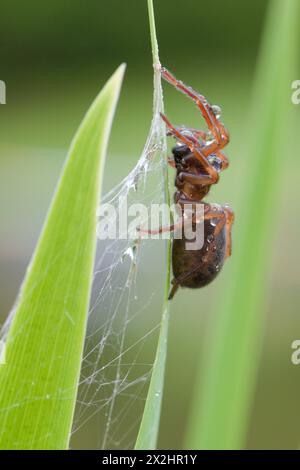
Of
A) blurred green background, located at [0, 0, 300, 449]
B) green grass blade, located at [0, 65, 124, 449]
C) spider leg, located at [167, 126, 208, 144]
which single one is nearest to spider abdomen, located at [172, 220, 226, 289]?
spider leg, located at [167, 126, 208, 144]

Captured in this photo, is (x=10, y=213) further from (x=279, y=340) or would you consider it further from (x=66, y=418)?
(x=66, y=418)

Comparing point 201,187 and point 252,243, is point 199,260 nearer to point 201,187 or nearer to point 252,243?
point 201,187

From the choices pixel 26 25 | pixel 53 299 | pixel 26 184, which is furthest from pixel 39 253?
pixel 26 25

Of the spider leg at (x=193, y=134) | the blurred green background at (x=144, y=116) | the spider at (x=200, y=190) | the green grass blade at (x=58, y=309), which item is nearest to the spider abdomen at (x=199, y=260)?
the spider at (x=200, y=190)

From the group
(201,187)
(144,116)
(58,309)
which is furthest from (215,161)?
(144,116)

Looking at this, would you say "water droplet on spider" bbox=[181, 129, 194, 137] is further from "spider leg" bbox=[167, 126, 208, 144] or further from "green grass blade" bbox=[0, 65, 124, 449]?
"green grass blade" bbox=[0, 65, 124, 449]

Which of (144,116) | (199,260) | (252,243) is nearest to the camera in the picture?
(252,243)
